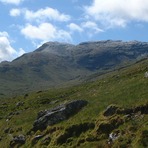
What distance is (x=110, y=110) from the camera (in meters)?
36.9

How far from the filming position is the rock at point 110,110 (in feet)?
119

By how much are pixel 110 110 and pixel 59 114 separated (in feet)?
25.9

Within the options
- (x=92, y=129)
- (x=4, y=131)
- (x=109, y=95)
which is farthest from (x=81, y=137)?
(x=4, y=131)

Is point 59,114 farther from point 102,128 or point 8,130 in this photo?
point 8,130

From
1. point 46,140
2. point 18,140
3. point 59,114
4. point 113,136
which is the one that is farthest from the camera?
point 59,114

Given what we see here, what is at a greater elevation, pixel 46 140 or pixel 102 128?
pixel 46 140

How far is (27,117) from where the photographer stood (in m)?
52.8

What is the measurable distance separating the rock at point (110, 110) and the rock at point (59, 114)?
21.3 ft

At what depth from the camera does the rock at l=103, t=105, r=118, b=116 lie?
36406 millimetres

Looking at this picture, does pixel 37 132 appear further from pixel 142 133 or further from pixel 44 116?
pixel 142 133

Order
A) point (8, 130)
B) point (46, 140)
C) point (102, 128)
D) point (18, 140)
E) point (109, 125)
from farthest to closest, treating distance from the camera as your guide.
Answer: point (8, 130) < point (18, 140) < point (46, 140) < point (102, 128) < point (109, 125)

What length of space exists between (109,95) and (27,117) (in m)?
13.7

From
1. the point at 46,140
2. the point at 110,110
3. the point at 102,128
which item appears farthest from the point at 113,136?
the point at 46,140

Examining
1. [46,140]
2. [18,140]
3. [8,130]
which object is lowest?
[46,140]
